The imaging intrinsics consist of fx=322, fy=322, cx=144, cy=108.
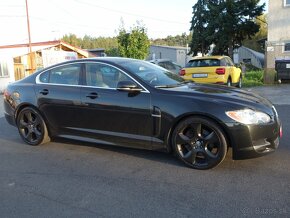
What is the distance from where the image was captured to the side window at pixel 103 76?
502cm

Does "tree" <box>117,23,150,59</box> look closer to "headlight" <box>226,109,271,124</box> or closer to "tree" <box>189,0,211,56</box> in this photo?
"tree" <box>189,0,211,56</box>

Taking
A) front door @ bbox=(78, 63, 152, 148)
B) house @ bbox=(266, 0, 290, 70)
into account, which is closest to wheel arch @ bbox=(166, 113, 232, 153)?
front door @ bbox=(78, 63, 152, 148)

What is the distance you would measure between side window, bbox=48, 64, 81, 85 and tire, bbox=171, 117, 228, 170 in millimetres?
2008

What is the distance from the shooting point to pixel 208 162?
14.3 feet

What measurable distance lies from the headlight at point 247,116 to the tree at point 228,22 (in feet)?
93.1

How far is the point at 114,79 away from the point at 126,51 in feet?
49.2

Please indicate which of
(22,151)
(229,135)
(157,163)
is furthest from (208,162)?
(22,151)

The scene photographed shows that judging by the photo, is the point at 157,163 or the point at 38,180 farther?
the point at 157,163

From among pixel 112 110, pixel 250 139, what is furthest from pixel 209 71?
pixel 250 139

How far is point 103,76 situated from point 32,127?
1.80 m

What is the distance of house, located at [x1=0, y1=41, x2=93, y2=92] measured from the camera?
24.6 metres

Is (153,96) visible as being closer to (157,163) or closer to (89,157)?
(157,163)

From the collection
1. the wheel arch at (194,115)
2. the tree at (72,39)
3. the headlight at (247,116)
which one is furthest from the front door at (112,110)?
the tree at (72,39)

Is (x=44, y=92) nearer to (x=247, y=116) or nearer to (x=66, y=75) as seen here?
(x=66, y=75)
